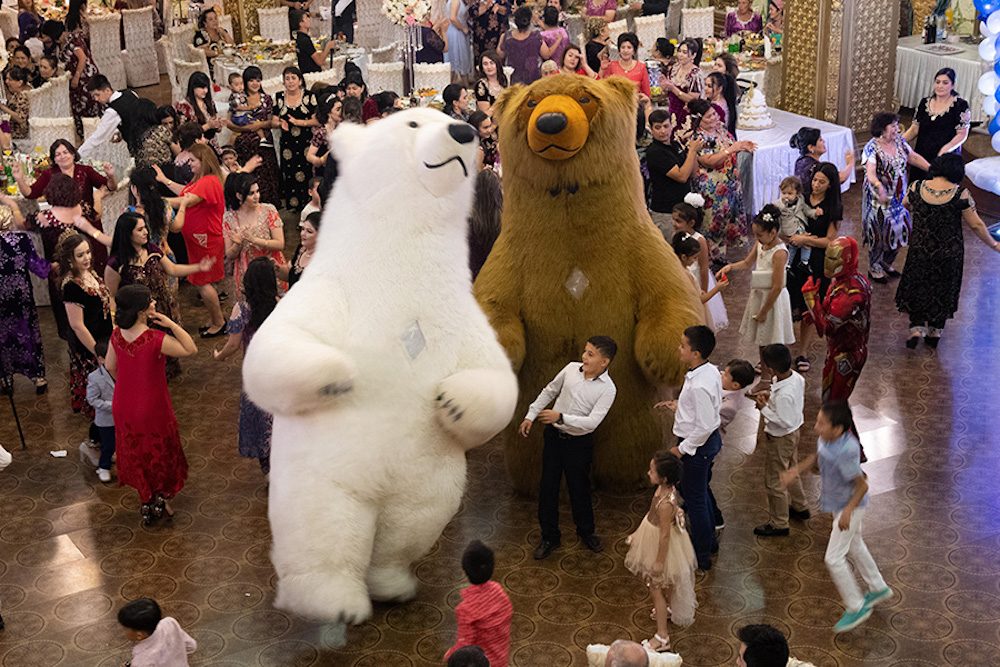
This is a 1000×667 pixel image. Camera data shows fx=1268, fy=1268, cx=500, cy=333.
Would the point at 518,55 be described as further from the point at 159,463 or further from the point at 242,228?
the point at 159,463

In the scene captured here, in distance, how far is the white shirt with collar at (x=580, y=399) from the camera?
5.31 meters

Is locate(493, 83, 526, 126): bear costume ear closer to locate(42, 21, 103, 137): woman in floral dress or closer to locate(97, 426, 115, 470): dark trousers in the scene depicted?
locate(97, 426, 115, 470): dark trousers

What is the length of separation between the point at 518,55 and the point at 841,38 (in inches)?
108

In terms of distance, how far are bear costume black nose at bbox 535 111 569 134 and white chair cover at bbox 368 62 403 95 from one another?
6405 mm

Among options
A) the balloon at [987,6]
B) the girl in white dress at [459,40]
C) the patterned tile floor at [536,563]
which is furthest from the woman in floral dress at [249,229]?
the girl in white dress at [459,40]

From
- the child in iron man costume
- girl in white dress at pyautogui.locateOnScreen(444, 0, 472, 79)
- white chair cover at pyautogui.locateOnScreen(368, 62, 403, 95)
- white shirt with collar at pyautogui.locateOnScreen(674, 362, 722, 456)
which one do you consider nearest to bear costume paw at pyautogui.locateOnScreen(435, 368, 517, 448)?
white shirt with collar at pyautogui.locateOnScreen(674, 362, 722, 456)

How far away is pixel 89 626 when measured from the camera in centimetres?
526

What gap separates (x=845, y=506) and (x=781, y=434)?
2.17ft

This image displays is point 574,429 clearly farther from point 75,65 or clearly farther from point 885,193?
point 75,65

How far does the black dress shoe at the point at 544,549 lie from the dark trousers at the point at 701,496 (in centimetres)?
63

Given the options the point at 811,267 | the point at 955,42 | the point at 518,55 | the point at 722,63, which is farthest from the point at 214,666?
the point at 955,42

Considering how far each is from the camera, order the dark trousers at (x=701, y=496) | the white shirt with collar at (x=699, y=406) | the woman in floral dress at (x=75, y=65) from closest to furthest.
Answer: the white shirt with collar at (x=699, y=406) → the dark trousers at (x=701, y=496) → the woman in floral dress at (x=75, y=65)

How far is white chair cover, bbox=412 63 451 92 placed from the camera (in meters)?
11.2

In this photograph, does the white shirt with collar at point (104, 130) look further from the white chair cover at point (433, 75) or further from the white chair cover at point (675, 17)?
the white chair cover at point (675, 17)
